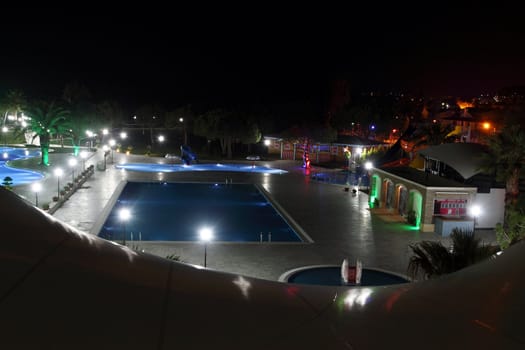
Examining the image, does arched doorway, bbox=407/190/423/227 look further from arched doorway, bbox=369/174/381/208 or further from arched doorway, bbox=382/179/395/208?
arched doorway, bbox=369/174/381/208

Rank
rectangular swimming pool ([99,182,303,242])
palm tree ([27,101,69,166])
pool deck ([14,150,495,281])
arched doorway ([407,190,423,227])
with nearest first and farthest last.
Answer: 1. pool deck ([14,150,495,281])
2. rectangular swimming pool ([99,182,303,242])
3. arched doorway ([407,190,423,227])
4. palm tree ([27,101,69,166])

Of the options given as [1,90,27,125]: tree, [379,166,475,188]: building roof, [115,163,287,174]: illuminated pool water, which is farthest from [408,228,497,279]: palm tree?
[1,90,27,125]: tree

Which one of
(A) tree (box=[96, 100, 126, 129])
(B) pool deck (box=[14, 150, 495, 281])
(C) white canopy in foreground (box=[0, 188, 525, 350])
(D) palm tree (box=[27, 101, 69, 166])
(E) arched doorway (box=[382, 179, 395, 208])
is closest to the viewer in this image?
(C) white canopy in foreground (box=[0, 188, 525, 350])

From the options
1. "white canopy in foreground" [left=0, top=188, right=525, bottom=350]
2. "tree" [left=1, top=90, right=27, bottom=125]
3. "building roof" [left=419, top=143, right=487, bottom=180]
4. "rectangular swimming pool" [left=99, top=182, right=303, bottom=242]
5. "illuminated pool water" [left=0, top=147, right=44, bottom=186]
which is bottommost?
"rectangular swimming pool" [left=99, top=182, right=303, bottom=242]

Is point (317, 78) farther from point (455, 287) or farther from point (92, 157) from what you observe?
point (455, 287)

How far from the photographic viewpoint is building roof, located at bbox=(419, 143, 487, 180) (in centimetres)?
2331

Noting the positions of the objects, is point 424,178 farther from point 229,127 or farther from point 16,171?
point 229,127

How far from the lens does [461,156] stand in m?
24.6

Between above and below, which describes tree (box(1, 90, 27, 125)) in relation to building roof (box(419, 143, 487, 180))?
above

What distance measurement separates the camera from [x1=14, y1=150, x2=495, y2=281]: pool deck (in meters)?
16.6

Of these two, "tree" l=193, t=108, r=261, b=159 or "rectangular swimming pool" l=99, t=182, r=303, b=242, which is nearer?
"rectangular swimming pool" l=99, t=182, r=303, b=242

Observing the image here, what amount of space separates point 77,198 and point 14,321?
82.6 feet

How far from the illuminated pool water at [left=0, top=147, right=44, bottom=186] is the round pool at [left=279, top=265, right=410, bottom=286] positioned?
20763 millimetres

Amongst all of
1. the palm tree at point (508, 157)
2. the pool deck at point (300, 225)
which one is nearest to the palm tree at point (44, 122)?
the pool deck at point (300, 225)
